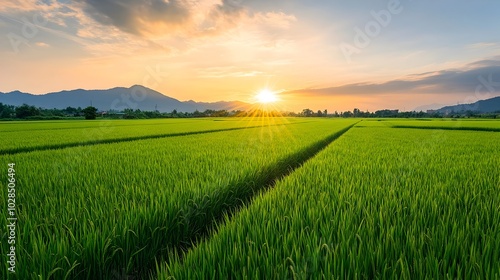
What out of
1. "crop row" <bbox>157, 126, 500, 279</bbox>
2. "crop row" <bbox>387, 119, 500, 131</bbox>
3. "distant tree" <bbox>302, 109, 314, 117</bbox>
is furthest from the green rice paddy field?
"distant tree" <bbox>302, 109, 314, 117</bbox>

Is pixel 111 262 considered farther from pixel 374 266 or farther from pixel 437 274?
pixel 437 274

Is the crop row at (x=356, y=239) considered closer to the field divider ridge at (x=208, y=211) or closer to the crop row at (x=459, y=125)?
the field divider ridge at (x=208, y=211)

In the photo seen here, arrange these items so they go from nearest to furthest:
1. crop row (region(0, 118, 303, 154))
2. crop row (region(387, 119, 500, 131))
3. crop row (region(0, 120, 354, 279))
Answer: crop row (region(0, 120, 354, 279)) → crop row (region(0, 118, 303, 154)) → crop row (region(387, 119, 500, 131))

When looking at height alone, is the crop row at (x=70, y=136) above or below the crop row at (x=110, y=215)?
below

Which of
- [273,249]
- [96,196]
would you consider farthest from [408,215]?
[96,196]

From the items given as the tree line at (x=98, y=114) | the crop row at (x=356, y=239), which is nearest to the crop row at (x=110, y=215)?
the crop row at (x=356, y=239)

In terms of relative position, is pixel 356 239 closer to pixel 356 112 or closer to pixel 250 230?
pixel 250 230

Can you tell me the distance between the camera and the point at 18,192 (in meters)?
3.49

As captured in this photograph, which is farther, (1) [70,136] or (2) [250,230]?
(1) [70,136]

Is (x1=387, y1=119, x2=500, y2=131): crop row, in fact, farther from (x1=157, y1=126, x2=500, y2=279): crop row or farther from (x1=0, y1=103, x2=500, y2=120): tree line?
(x1=0, y1=103, x2=500, y2=120): tree line

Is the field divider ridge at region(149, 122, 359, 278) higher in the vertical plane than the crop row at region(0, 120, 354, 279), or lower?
lower

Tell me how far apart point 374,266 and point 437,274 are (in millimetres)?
336

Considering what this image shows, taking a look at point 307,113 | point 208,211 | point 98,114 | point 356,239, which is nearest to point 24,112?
A: point 98,114

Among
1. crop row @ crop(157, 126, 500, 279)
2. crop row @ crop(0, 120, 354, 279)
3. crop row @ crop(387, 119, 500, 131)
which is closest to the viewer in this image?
crop row @ crop(157, 126, 500, 279)
